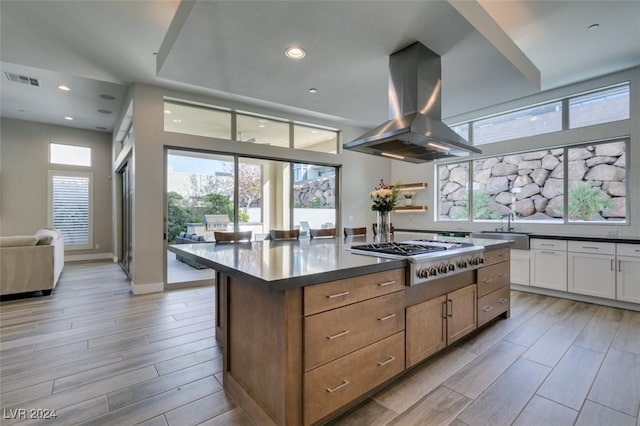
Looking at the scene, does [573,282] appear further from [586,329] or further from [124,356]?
[124,356]

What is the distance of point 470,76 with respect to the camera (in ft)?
9.64

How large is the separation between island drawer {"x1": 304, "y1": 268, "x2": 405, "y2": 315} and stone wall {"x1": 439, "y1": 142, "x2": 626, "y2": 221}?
13.9ft

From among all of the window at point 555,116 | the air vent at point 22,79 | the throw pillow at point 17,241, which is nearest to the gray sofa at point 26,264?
the throw pillow at point 17,241

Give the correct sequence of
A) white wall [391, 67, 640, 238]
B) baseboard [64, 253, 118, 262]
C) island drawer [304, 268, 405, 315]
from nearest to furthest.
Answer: island drawer [304, 268, 405, 315] → white wall [391, 67, 640, 238] → baseboard [64, 253, 118, 262]

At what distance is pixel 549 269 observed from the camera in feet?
13.7

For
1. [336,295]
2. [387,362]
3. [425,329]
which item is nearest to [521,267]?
[425,329]

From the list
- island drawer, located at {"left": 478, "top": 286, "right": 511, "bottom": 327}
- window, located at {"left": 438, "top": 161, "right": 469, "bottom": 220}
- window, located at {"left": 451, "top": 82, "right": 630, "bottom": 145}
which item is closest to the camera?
island drawer, located at {"left": 478, "top": 286, "right": 511, "bottom": 327}

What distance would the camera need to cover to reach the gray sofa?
3.91 meters

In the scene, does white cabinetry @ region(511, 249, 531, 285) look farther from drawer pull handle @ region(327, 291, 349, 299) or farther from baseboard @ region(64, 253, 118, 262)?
baseboard @ region(64, 253, 118, 262)

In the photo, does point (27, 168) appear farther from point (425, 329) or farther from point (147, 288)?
point (425, 329)

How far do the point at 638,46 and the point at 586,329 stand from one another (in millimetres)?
3401

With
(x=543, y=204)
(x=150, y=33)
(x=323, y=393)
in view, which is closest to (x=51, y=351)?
(x=323, y=393)

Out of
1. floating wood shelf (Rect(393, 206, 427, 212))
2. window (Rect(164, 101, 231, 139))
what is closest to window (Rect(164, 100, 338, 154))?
window (Rect(164, 101, 231, 139))

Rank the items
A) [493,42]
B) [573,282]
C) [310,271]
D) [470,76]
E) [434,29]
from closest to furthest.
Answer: [310,271] < [434,29] < [493,42] < [470,76] < [573,282]
